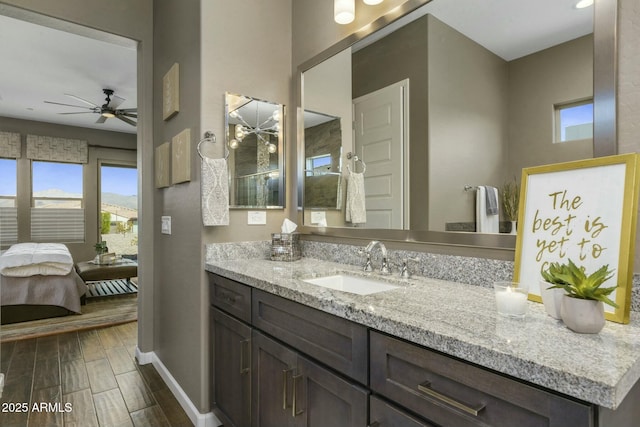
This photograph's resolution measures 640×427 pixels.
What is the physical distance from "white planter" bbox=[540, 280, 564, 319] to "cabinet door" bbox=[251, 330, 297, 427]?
32.8 inches

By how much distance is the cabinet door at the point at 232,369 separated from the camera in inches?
62.6

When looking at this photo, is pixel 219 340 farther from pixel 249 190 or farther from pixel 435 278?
pixel 435 278

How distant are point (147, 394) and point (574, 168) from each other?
268cm

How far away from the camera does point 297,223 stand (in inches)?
89.7

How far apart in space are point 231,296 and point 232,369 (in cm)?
36

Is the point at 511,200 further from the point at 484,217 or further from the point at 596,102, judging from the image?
the point at 596,102

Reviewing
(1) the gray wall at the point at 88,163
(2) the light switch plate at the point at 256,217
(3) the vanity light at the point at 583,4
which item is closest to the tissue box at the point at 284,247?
(2) the light switch plate at the point at 256,217

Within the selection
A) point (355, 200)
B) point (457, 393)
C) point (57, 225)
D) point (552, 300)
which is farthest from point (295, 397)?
point (57, 225)

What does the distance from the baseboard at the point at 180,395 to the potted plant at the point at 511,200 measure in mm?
1840

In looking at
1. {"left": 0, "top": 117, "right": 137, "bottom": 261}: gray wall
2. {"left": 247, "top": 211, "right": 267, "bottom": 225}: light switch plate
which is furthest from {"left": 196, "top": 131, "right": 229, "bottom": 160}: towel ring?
{"left": 0, "top": 117, "right": 137, "bottom": 261}: gray wall

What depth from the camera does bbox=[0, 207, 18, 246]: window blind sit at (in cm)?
596

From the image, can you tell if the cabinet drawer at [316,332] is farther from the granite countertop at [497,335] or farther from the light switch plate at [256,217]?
the light switch plate at [256,217]

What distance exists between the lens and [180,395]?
2.21 m

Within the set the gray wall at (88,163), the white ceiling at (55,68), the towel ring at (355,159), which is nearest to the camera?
the towel ring at (355,159)
